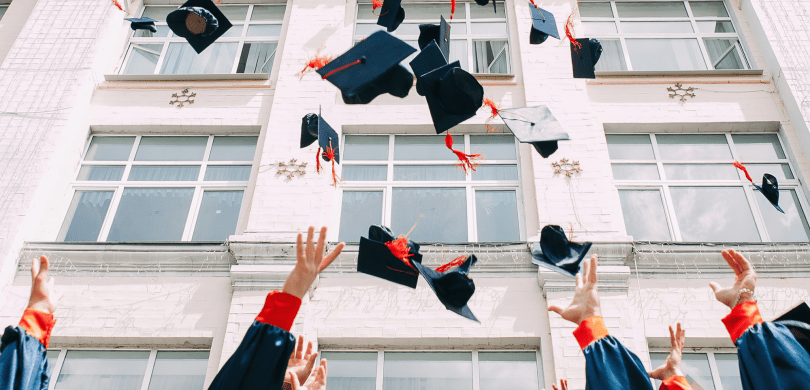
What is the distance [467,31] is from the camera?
9844 mm

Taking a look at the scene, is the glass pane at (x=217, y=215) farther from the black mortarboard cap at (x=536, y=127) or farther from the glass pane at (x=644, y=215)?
the glass pane at (x=644, y=215)

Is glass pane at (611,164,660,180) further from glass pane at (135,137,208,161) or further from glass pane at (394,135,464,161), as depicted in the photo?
glass pane at (135,137,208,161)

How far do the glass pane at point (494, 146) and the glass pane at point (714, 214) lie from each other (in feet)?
6.89

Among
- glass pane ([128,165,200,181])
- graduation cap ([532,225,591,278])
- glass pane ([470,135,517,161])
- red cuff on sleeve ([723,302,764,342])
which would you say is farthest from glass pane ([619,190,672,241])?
glass pane ([128,165,200,181])

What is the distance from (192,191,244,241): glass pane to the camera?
7473 mm

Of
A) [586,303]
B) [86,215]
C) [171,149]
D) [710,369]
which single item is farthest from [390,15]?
[710,369]

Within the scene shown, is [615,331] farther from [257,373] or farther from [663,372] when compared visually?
[257,373]

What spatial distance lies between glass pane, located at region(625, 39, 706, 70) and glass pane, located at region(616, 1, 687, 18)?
608 millimetres

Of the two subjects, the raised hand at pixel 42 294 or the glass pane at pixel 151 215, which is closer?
the raised hand at pixel 42 294

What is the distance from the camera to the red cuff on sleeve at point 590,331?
3.55 m

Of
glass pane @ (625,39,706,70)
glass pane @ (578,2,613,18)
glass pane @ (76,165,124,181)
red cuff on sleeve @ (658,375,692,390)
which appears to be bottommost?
red cuff on sleeve @ (658,375,692,390)

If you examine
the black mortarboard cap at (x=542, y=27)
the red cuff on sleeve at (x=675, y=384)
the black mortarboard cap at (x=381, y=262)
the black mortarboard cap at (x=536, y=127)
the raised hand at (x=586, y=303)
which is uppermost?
the black mortarboard cap at (x=542, y=27)

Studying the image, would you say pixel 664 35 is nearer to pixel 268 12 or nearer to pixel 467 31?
pixel 467 31

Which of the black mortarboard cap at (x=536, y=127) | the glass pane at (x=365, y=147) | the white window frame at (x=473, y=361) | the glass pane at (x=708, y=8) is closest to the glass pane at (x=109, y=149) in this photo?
the glass pane at (x=365, y=147)
